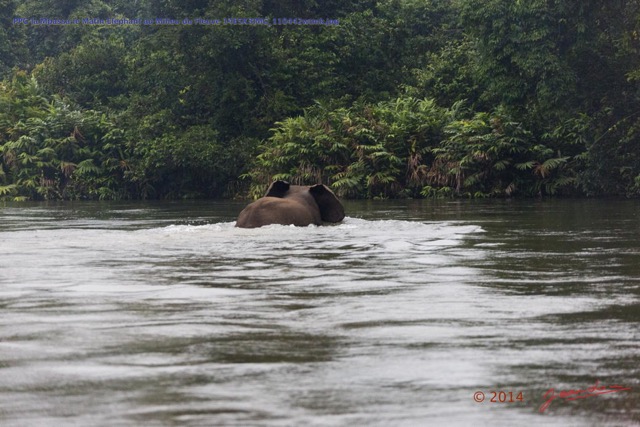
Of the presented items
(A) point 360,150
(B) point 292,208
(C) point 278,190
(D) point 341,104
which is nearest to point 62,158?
(D) point 341,104

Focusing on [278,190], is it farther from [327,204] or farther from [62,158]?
[62,158]

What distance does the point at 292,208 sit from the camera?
17.3 meters

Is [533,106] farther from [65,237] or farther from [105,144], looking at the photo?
[65,237]

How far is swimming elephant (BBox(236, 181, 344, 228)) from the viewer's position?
17062 mm

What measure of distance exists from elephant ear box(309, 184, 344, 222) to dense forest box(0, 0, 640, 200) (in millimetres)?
Answer: 12398

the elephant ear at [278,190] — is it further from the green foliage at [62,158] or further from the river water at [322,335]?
the green foliage at [62,158]

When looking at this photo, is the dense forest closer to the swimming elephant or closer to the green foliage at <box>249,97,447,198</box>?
the green foliage at <box>249,97,447,198</box>

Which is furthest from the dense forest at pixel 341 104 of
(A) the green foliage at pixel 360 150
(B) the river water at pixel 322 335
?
(B) the river water at pixel 322 335

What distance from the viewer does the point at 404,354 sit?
572 centimetres

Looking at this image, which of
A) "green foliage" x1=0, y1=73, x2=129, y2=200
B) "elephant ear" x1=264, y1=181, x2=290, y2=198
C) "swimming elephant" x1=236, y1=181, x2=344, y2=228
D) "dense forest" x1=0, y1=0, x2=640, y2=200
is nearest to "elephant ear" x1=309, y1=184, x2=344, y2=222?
"swimming elephant" x1=236, y1=181, x2=344, y2=228

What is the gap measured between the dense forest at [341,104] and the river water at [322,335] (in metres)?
18.2

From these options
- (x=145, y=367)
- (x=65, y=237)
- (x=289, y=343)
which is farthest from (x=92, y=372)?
(x=65, y=237)

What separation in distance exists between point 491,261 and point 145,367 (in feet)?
20.2

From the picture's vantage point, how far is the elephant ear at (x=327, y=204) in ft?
59.3
